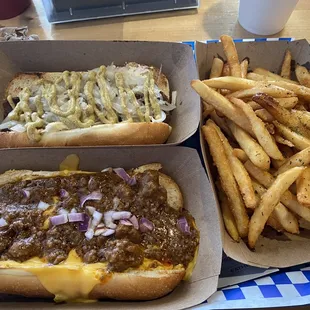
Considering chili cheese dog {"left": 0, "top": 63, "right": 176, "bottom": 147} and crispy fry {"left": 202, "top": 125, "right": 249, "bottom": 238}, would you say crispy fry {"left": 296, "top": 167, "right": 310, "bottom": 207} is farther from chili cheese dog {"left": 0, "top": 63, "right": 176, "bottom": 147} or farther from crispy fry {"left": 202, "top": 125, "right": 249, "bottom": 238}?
chili cheese dog {"left": 0, "top": 63, "right": 176, "bottom": 147}

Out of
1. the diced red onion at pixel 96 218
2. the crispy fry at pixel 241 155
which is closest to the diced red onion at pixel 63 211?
the diced red onion at pixel 96 218

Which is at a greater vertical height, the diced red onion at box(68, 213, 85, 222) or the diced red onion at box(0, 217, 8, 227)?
the diced red onion at box(68, 213, 85, 222)

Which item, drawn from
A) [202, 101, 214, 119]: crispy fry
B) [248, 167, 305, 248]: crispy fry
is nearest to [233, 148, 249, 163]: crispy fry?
[248, 167, 305, 248]: crispy fry

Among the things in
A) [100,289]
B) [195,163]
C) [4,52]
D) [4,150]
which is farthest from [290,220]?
[4,52]

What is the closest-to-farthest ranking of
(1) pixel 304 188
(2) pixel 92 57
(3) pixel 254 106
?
(1) pixel 304 188 → (3) pixel 254 106 → (2) pixel 92 57

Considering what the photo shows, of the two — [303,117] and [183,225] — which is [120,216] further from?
[303,117]

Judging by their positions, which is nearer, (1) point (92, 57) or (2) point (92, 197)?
(2) point (92, 197)

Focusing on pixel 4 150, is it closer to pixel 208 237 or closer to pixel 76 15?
pixel 208 237

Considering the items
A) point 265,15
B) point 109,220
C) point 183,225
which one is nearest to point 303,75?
point 265,15
